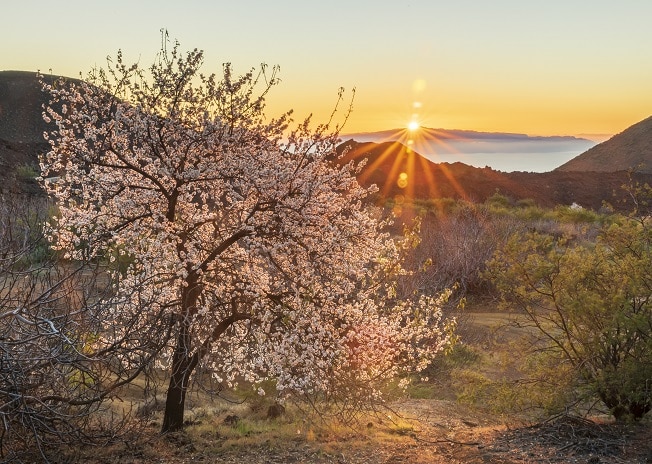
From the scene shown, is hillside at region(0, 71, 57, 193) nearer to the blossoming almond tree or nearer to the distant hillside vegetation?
the blossoming almond tree

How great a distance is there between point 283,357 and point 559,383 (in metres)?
4.46

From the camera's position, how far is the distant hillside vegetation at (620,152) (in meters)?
93.3

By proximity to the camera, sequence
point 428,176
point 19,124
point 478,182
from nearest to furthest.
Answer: point 478,182 → point 428,176 → point 19,124

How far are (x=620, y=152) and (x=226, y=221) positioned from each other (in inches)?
3939

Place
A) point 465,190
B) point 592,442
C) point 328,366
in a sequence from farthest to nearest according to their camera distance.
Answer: point 465,190
point 328,366
point 592,442

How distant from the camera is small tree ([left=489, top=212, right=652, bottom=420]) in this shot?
9.69 metres

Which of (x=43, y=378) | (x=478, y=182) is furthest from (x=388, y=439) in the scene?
(x=478, y=182)

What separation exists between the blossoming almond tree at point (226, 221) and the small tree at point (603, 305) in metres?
2.61

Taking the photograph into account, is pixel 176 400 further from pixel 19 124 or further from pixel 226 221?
pixel 19 124

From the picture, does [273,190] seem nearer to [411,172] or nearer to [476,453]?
[476,453]

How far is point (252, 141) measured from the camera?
10133mm

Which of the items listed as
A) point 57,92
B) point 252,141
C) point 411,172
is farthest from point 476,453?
point 411,172

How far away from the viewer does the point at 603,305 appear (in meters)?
10.0

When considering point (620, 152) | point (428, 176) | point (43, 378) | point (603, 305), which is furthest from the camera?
point (620, 152)
